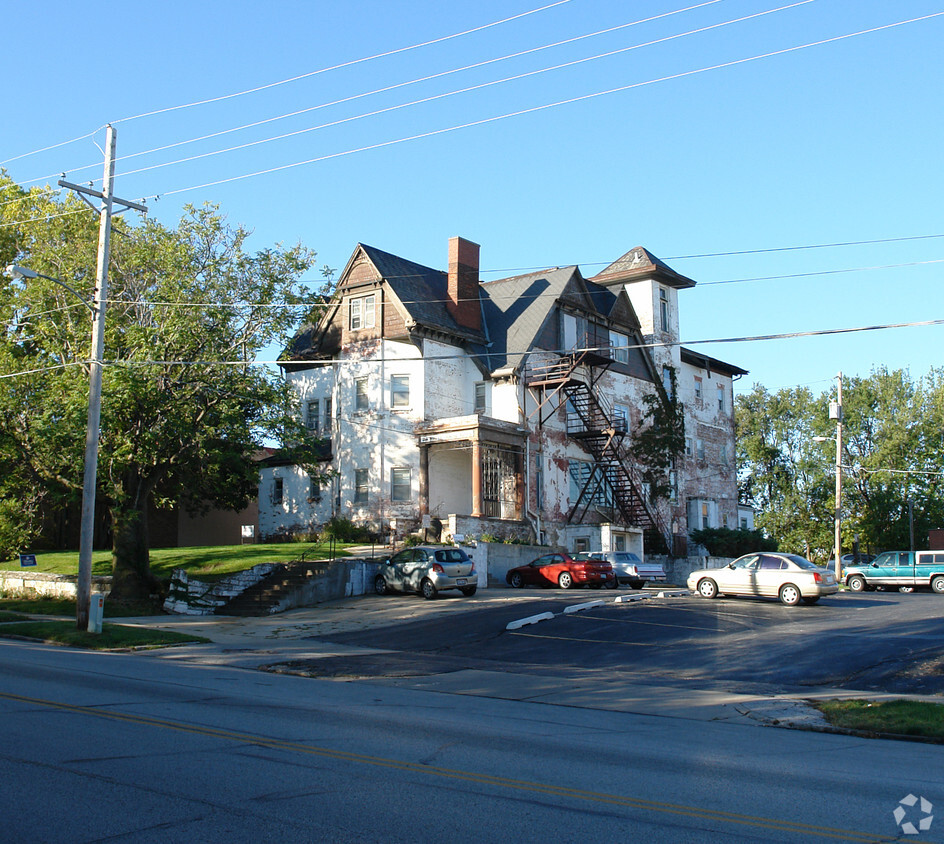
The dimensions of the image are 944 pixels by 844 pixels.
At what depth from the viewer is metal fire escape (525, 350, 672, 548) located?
39.5m

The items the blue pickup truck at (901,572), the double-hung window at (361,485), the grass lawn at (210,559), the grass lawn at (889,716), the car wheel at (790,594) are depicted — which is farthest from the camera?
the double-hung window at (361,485)

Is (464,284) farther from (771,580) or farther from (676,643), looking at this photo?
(676,643)

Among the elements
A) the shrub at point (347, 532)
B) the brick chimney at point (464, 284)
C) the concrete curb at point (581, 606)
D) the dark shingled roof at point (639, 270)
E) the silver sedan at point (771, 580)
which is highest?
the dark shingled roof at point (639, 270)

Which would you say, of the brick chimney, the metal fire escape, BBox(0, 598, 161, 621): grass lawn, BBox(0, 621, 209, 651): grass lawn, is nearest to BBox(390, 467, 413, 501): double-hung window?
the metal fire escape

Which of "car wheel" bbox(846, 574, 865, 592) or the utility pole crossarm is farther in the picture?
"car wheel" bbox(846, 574, 865, 592)

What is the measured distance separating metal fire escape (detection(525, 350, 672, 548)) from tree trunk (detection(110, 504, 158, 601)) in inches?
673

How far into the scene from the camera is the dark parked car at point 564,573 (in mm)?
31719

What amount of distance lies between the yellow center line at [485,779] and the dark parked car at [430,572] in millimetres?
17700

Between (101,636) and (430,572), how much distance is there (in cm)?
1032

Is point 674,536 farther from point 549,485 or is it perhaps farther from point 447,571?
point 447,571

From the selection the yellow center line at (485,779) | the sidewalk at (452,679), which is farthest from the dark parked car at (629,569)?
the yellow center line at (485,779)

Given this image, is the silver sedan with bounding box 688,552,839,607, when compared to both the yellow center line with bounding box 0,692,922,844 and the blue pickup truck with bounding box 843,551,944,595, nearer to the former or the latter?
the blue pickup truck with bounding box 843,551,944,595

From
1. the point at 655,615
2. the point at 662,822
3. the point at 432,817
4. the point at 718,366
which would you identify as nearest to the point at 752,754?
the point at 662,822

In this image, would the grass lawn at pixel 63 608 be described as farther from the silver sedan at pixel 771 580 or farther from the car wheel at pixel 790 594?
the car wheel at pixel 790 594
